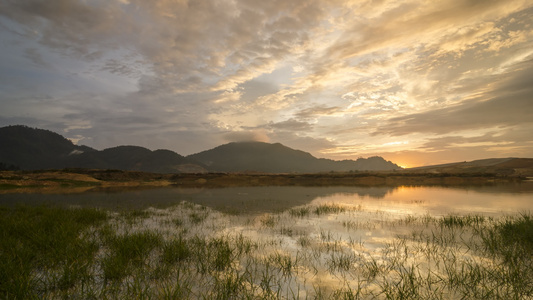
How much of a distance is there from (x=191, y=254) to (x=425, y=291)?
20.9 feet

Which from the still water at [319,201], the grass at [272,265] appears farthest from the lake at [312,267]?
the still water at [319,201]

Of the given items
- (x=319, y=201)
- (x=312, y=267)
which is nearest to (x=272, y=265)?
(x=312, y=267)

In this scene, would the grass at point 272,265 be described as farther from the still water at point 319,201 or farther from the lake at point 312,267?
the still water at point 319,201

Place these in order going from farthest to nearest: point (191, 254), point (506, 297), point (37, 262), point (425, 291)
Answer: point (191, 254)
point (37, 262)
point (425, 291)
point (506, 297)

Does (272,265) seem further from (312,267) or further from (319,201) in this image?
(319,201)

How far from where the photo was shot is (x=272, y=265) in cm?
696

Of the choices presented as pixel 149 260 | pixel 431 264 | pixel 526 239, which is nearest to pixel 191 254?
pixel 149 260

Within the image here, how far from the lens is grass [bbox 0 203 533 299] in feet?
17.1

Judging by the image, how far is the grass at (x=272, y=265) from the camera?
5.21m

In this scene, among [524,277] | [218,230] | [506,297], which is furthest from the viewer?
[218,230]

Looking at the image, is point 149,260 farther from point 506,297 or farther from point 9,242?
point 506,297

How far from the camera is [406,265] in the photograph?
689 centimetres

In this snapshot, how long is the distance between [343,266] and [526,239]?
297 inches

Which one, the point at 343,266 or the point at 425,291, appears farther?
the point at 343,266
